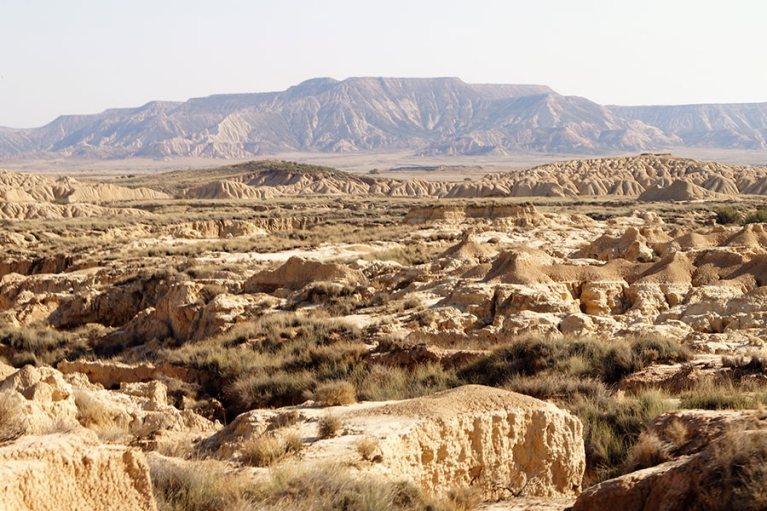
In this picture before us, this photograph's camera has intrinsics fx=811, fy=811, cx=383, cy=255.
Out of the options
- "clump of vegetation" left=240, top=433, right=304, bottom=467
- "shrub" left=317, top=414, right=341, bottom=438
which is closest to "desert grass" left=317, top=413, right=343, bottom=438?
"shrub" left=317, top=414, right=341, bottom=438

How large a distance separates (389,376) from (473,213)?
34523 mm

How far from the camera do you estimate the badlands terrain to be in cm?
550

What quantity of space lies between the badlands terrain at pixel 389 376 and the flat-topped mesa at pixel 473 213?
7.96 m

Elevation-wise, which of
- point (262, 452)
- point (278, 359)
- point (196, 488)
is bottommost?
point (278, 359)

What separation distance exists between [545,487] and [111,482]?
4.09 meters

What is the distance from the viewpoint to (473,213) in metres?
44.4

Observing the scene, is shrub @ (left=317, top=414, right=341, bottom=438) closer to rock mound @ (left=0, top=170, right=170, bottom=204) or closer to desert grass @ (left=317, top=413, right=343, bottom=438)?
desert grass @ (left=317, top=413, right=343, bottom=438)

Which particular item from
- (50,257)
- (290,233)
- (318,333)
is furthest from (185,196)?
(318,333)

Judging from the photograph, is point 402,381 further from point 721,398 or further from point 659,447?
→ point 659,447

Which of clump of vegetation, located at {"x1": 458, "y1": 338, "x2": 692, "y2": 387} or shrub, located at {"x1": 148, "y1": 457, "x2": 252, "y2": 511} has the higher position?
shrub, located at {"x1": 148, "y1": 457, "x2": 252, "y2": 511}

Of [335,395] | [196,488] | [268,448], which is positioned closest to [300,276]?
[335,395]

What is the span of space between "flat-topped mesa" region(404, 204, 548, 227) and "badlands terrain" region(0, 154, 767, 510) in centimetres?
796

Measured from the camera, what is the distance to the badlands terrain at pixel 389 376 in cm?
550

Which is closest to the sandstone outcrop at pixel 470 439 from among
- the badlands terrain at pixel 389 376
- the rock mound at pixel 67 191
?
the badlands terrain at pixel 389 376
